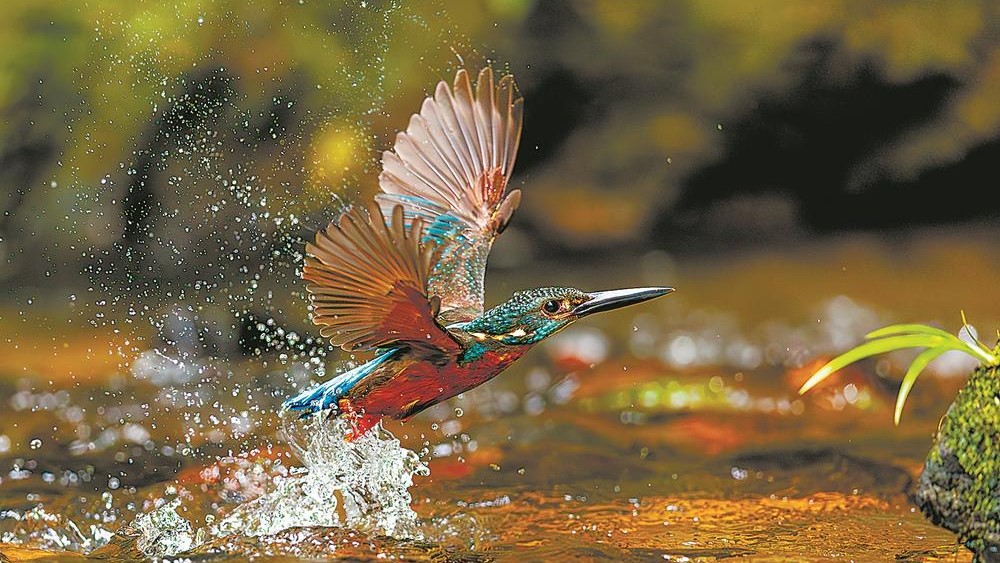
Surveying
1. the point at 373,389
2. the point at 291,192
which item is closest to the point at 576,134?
the point at 291,192

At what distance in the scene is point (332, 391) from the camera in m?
3.43

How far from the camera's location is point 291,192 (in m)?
5.70

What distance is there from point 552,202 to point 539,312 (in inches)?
163

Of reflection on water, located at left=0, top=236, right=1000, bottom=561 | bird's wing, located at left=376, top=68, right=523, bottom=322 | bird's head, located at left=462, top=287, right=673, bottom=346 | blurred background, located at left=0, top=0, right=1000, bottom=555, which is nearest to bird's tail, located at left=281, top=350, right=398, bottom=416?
reflection on water, located at left=0, top=236, right=1000, bottom=561

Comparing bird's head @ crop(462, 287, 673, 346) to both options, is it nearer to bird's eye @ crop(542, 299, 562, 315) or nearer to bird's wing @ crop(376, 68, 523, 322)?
bird's eye @ crop(542, 299, 562, 315)

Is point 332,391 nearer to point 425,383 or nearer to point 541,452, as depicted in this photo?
point 425,383

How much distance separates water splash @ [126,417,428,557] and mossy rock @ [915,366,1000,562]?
1.44m

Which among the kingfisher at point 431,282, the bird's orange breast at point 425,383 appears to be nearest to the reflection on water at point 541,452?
the bird's orange breast at point 425,383


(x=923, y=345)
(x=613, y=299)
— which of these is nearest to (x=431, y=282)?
(x=613, y=299)

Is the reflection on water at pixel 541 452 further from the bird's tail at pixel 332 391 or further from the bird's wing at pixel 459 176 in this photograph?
the bird's wing at pixel 459 176

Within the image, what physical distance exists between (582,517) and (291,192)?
2.59m

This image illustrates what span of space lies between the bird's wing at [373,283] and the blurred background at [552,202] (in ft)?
4.78

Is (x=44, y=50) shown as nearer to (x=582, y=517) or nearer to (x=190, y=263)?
(x=190, y=263)

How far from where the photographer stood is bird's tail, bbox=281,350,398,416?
10.9ft
